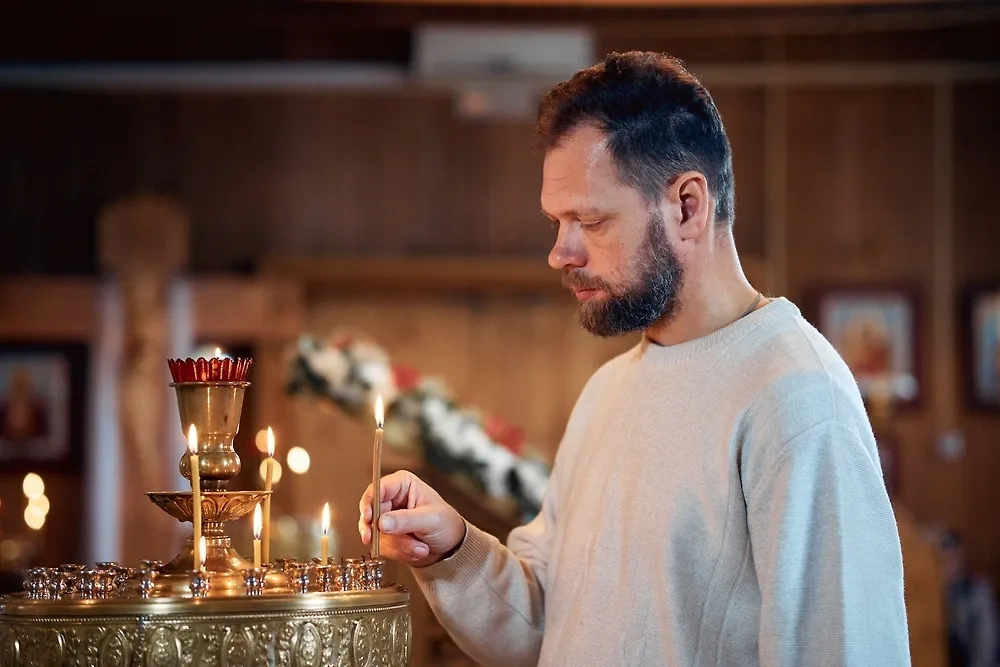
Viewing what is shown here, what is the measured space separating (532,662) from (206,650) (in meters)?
1.02

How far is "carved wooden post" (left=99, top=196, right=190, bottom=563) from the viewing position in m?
8.52

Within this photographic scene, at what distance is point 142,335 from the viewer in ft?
28.2

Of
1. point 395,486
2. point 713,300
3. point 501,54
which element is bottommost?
point 395,486

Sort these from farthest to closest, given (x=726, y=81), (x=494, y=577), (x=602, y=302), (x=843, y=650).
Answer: (x=726, y=81)
(x=494, y=577)
(x=602, y=302)
(x=843, y=650)

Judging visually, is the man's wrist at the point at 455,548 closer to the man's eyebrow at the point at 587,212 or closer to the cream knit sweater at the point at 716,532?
the cream knit sweater at the point at 716,532

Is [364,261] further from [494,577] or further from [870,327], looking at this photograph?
[494,577]

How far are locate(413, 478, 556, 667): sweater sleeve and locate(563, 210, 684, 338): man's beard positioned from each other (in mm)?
434

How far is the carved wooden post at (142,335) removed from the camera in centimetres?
852

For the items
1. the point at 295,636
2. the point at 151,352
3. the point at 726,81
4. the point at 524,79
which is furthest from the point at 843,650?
the point at 726,81

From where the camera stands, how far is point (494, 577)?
2.40m

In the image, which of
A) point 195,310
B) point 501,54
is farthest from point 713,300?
point 195,310

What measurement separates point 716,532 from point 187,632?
77cm

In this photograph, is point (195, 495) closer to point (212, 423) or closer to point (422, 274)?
point (212, 423)

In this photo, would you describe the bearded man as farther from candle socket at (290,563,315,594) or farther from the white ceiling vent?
the white ceiling vent
